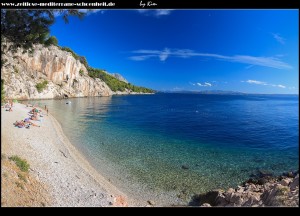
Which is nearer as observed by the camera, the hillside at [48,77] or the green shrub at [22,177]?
the green shrub at [22,177]

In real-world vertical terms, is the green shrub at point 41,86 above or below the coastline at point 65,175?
above

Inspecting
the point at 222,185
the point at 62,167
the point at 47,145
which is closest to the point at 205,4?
the point at 222,185

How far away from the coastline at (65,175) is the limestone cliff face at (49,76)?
219 ft

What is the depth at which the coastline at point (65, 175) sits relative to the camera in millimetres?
13913

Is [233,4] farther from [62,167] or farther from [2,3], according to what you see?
[62,167]

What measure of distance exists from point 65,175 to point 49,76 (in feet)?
342

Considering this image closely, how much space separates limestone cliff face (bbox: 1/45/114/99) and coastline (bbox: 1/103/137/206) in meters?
66.6

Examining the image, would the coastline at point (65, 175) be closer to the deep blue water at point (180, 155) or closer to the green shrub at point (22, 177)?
the deep blue water at point (180, 155)

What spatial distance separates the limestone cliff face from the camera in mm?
87463

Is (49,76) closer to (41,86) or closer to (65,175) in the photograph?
(41,86)

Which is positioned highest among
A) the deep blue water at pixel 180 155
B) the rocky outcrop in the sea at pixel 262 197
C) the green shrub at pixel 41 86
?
the green shrub at pixel 41 86

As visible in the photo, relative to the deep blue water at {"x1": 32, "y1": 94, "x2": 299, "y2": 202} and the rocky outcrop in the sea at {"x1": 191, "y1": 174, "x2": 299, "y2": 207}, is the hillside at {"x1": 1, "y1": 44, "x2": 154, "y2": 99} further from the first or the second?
the rocky outcrop in the sea at {"x1": 191, "y1": 174, "x2": 299, "y2": 207}

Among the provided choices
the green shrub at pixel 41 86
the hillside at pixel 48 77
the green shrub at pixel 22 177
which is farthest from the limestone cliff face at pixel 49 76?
the green shrub at pixel 22 177

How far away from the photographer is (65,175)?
1695 cm
